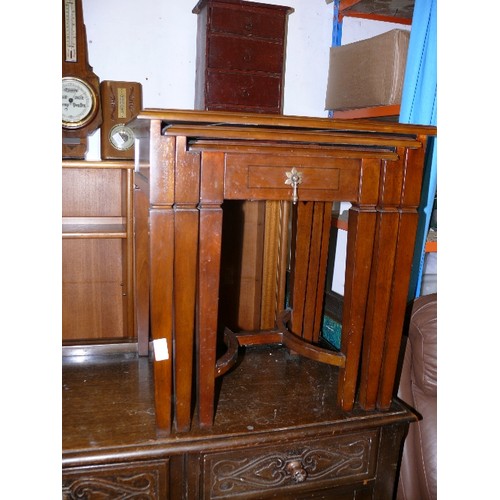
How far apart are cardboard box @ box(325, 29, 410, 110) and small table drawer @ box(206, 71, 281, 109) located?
12.6 inches

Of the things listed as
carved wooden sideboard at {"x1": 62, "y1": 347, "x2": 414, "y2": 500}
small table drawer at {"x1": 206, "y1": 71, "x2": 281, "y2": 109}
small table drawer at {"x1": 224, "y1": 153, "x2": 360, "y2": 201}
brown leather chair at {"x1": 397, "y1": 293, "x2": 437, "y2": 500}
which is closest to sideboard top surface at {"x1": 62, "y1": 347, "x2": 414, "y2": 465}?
carved wooden sideboard at {"x1": 62, "y1": 347, "x2": 414, "y2": 500}

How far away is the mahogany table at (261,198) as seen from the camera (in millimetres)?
1046

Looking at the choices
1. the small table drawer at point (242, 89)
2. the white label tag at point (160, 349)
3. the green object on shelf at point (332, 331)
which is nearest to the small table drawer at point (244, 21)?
the small table drawer at point (242, 89)

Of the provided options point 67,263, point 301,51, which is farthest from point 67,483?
point 301,51

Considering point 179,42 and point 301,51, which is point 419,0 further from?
point 179,42

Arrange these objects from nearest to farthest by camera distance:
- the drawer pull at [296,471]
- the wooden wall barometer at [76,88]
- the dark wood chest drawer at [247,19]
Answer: the drawer pull at [296,471] < the wooden wall barometer at [76,88] < the dark wood chest drawer at [247,19]

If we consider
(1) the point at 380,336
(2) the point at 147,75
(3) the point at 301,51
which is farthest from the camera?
(3) the point at 301,51

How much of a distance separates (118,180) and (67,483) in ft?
A: 3.45

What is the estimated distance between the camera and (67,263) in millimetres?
1755

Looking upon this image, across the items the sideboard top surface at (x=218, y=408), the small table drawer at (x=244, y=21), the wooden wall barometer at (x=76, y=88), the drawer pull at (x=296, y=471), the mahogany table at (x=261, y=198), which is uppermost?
the small table drawer at (x=244, y=21)

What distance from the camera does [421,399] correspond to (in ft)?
5.07

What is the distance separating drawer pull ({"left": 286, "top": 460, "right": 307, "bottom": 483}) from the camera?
1.28m

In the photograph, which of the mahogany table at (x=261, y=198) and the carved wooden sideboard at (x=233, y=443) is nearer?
the mahogany table at (x=261, y=198)

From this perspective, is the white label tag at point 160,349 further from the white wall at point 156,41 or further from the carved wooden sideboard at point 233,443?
the white wall at point 156,41
